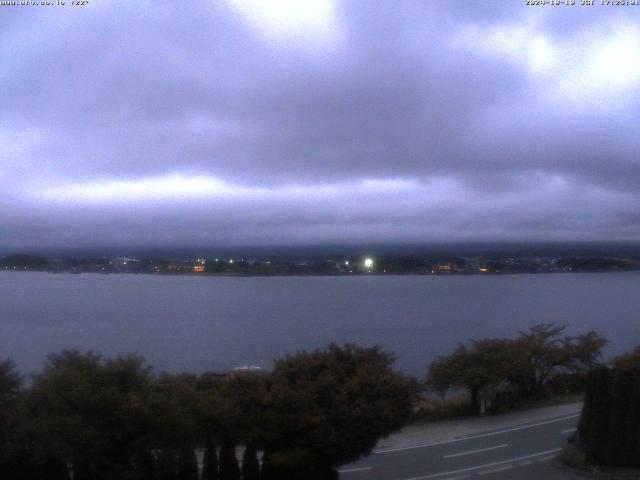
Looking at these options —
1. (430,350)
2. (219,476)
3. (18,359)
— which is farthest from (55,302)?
(219,476)

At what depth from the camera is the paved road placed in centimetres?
1717

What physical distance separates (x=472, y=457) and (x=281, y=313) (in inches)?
1639

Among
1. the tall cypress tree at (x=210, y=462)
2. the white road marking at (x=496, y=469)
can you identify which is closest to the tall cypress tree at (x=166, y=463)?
the tall cypress tree at (x=210, y=462)

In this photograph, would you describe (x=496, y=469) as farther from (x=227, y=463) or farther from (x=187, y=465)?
(x=187, y=465)

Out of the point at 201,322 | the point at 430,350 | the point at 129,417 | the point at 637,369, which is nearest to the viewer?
the point at 129,417

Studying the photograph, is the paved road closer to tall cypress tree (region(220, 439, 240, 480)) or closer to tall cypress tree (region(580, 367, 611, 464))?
tall cypress tree (region(580, 367, 611, 464))

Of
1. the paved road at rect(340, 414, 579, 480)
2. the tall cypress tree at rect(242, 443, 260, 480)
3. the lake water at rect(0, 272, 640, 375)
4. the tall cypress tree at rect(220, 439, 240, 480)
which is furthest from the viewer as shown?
the lake water at rect(0, 272, 640, 375)

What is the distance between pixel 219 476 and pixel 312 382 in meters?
2.48

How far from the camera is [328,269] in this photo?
3177 inches

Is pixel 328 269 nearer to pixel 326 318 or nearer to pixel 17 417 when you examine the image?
pixel 326 318

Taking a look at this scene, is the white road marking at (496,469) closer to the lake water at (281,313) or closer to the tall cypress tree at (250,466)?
the tall cypress tree at (250,466)

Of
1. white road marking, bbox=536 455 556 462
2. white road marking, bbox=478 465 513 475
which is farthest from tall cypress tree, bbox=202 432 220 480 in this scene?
white road marking, bbox=536 455 556 462

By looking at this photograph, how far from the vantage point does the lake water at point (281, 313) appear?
42.2 meters

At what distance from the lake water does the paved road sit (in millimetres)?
10618
